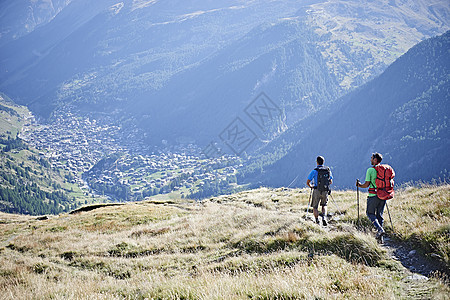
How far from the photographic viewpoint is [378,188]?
11.3 metres

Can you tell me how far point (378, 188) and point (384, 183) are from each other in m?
0.30

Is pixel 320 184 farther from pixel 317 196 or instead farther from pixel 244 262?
pixel 244 262

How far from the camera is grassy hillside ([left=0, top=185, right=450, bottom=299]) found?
265 inches

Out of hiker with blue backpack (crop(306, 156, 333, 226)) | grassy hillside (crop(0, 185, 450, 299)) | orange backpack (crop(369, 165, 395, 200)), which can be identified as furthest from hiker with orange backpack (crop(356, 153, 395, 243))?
hiker with blue backpack (crop(306, 156, 333, 226))

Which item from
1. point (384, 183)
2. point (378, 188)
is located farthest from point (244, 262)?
point (384, 183)

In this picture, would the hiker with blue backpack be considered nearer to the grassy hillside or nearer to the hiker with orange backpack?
the grassy hillside

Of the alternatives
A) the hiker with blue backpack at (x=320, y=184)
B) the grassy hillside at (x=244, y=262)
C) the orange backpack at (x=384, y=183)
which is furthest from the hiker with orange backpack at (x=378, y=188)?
the hiker with blue backpack at (x=320, y=184)

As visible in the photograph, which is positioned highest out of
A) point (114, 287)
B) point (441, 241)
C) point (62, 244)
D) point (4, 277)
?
point (441, 241)

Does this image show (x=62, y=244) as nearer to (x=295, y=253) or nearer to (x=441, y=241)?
(x=295, y=253)

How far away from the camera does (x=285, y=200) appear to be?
25844 mm

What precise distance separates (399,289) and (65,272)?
12.8 meters

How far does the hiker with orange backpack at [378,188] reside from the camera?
1118 cm

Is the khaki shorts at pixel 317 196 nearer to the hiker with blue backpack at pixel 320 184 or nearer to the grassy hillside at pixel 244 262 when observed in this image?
the hiker with blue backpack at pixel 320 184

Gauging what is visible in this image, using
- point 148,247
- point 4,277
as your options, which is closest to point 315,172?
point 148,247
